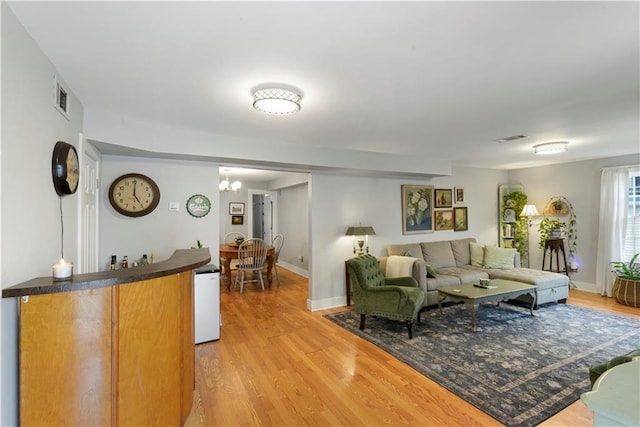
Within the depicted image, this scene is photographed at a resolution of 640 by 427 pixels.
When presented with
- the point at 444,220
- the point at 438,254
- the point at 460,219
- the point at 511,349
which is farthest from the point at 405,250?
the point at 511,349

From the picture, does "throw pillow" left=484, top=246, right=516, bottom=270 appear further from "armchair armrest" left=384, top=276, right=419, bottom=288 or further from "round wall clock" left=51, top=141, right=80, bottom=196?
"round wall clock" left=51, top=141, right=80, bottom=196

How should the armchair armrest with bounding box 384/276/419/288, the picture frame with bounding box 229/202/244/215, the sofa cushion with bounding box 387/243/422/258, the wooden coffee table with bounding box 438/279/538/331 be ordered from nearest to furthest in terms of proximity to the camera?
1. the wooden coffee table with bounding box 438/279/538/331
2. the armchair armrest with bounding box 384/276/419/288
3. the sofa cushion with bounding box 387/243/422/258
4. the picture frame with bounding box 229/202/244/215

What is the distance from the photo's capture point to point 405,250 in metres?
5.14

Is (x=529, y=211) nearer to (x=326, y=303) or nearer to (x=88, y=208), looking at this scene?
(x=326, y=303)

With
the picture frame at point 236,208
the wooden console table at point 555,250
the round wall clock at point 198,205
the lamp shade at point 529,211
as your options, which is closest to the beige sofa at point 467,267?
the wooden console table at point 555,250

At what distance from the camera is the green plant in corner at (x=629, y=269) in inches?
184

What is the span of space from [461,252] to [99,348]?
5.61 m

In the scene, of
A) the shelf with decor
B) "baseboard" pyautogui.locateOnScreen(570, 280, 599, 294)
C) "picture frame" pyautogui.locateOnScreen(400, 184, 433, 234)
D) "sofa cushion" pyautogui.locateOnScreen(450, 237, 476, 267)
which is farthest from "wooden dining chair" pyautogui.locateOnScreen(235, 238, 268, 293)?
"baseboard" pyautogui.locateOnScreen(570, 280, 599, 294)

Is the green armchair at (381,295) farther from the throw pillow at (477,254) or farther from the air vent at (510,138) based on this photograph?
the throw pillow at (477,254)

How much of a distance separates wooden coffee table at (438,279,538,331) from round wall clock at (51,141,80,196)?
155 inches

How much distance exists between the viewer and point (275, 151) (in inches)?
150

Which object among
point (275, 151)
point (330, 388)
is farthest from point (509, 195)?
point (330, 388)

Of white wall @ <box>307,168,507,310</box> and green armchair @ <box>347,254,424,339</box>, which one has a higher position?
white wall @ <box>307,168,507,310</box>

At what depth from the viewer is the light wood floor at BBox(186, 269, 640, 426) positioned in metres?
2.13
